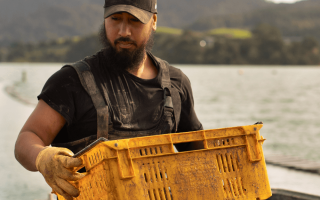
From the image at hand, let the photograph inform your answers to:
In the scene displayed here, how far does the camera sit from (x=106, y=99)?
2410mm

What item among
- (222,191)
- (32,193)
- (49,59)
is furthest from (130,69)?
(49,59)

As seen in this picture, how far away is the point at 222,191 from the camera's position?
6.57 feet

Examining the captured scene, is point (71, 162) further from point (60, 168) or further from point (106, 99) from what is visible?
point (106, 99)

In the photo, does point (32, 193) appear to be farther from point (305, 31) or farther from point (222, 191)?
point (305, 31)

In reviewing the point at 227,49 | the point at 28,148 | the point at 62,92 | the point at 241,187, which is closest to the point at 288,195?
the point at 241,187

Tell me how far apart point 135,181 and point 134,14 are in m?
1.11

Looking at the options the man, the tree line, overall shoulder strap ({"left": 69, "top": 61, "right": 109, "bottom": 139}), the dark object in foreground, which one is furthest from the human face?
the tree line

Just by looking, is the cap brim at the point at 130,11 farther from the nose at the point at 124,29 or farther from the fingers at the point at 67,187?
the fingers at the point at 67,187

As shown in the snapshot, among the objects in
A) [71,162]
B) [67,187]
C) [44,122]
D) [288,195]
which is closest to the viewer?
[71,162]

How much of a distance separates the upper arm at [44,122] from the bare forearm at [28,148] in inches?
1.4

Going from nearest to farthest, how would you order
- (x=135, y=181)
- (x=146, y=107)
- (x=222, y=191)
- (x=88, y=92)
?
(x=135, y=181) < (x=222, y=191) < (x=88, y=92) < (x=146, y=107)

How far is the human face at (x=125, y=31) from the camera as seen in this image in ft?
8.32

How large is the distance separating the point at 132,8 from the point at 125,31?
0.15m

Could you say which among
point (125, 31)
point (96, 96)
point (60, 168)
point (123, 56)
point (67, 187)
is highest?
point (125, 31)
